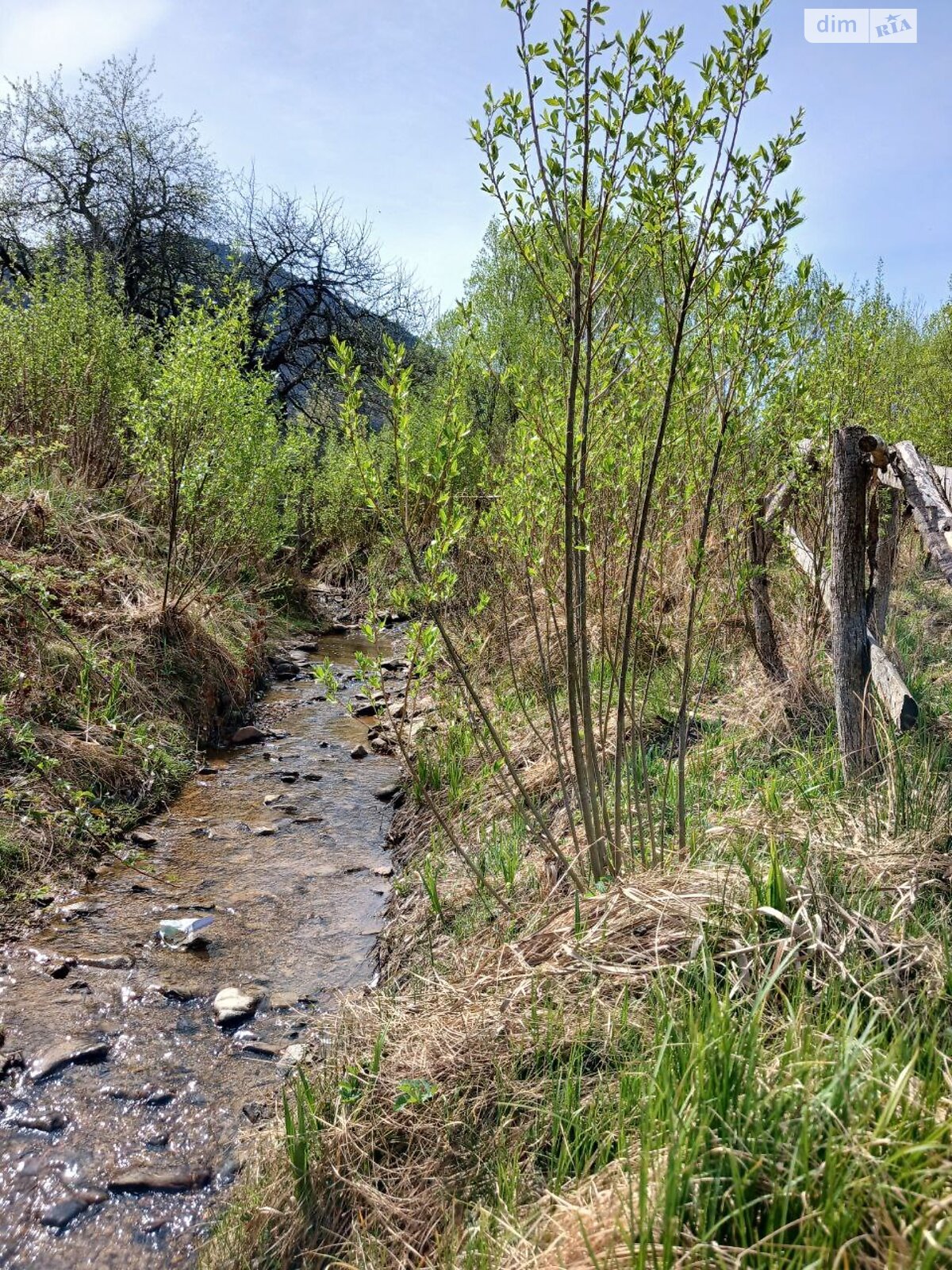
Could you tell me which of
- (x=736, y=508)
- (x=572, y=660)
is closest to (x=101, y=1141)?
(x=572, y=660)

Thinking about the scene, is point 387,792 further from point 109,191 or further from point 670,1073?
point 109,191

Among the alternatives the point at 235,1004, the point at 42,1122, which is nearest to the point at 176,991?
the point at 235,1004

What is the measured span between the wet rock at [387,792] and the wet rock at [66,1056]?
9.04 ft

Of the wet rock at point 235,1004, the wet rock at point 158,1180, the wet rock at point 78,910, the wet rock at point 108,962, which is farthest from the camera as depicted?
the wet rock at point 78,910

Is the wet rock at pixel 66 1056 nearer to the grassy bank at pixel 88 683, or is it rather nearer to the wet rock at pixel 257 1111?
the wet rock at pixel 257 1111

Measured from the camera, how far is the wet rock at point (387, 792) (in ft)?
18.8

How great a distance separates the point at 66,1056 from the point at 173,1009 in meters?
0.45

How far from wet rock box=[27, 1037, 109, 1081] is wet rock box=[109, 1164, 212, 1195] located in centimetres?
59

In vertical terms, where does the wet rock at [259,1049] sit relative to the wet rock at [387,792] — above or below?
below

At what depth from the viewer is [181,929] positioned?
389cm

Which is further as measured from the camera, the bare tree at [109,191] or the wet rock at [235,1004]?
the bare tree at [109,191]

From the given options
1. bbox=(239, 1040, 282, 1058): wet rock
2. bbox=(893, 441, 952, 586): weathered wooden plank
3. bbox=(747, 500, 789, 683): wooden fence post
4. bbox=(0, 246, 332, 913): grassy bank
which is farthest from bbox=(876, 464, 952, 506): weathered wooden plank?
bbox=(0, 246, 332, 913): grassy bank

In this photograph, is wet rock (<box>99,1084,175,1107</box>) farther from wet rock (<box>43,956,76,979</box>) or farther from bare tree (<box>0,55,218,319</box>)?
bare tree (<box>0,55,218,319</box>)

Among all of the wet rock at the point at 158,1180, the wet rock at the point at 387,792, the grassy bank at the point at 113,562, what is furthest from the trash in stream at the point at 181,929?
the wet rock at the point at 387,792
